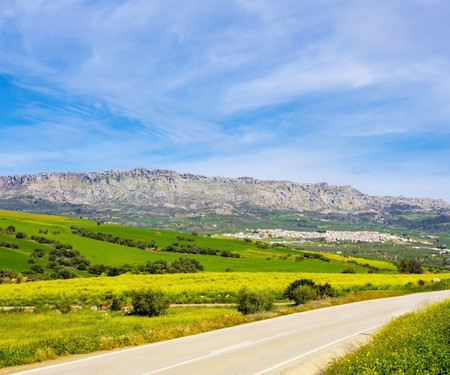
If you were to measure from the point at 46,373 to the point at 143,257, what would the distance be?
3492 inches

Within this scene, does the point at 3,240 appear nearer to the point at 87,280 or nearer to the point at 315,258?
the point at 87,280

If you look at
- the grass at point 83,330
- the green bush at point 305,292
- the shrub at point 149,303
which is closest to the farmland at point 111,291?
the grass at point 83,330

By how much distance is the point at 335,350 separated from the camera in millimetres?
16484

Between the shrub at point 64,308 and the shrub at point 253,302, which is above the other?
the shrub at point 253,302

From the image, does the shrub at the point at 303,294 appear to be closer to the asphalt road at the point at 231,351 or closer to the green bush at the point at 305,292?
the green bush at the point at 305,292

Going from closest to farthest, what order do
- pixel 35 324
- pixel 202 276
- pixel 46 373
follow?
pixel 46 373, pixel 35 324, pixel 202 276

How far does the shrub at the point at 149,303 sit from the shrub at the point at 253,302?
24.3 feet

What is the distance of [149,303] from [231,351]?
19242 mm

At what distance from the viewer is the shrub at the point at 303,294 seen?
38.6 meters

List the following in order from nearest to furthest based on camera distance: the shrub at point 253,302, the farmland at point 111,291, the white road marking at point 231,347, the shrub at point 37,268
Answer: the white road marking at point 231,347 < the farmland at point 111,291 < the shrub at point 253,302 < the shrub at point 37,268

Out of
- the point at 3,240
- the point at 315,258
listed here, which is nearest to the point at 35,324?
the point at 3,240

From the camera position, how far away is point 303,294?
127ft

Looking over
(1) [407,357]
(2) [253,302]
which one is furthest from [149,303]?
Result: (1) [407,357]

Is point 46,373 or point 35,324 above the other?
point 46,373
